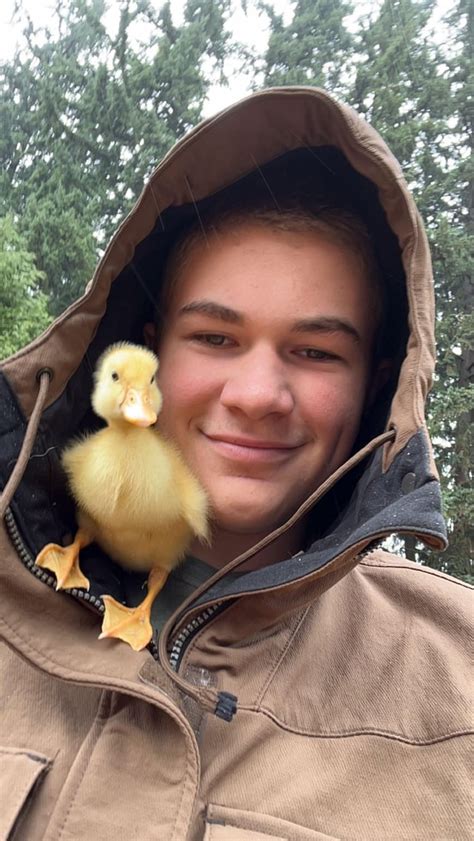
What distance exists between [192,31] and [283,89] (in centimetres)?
1047

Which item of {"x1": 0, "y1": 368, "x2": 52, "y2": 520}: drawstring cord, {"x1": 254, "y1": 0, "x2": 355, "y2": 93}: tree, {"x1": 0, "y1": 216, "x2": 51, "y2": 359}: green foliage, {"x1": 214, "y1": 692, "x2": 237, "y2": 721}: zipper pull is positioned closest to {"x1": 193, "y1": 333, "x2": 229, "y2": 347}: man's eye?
{"x1": 0, "y1": 368, "x2": 52, "y2": 520}: drawstring cord

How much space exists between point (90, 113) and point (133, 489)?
→ 10075mm

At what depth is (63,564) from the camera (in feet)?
3.49

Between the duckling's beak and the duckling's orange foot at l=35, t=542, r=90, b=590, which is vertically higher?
the duckling's beak

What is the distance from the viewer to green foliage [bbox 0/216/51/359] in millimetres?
5867

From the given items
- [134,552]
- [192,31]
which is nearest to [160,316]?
[134,552]

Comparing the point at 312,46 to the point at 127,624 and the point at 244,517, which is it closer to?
the point at 244,517

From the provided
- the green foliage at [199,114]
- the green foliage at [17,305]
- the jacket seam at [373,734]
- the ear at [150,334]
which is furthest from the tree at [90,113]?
the jacket seam at [373,734]

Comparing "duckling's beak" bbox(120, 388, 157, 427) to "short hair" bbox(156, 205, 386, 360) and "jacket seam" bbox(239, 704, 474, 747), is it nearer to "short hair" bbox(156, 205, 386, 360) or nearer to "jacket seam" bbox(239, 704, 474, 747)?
"short hair" bbox(156, 205, 386, 360)

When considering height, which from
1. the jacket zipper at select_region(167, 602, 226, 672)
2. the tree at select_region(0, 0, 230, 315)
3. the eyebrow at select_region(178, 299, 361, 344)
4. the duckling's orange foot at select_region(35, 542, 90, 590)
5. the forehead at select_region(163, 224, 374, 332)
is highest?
the tree at select_region(0, 0, 230, 315)

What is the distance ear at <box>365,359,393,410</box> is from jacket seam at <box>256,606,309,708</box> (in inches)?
19.1

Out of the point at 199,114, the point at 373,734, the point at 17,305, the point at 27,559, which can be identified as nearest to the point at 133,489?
Result: the point at 27,559

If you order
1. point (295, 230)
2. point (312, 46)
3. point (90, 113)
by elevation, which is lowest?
point (295, 230)

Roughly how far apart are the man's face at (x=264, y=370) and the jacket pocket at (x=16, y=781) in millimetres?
497
